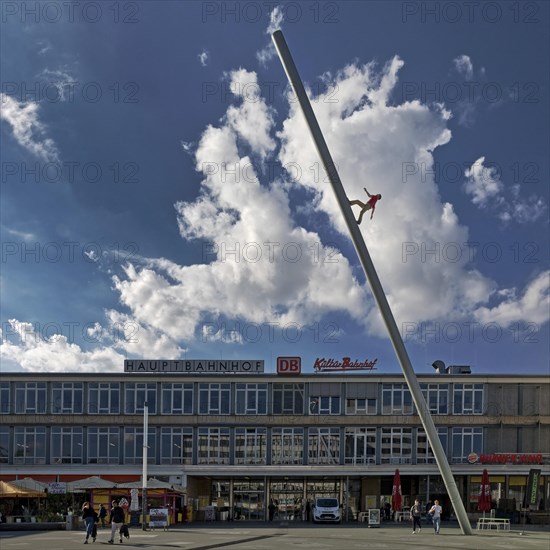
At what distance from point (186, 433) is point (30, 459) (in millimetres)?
13348

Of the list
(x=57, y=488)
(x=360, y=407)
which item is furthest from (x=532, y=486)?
(x=57, y=488)

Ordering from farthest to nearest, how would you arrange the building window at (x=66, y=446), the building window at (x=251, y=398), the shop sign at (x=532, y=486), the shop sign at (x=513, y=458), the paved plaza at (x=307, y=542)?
the building window at (x=251, y=398) < the building window at (x=66, y=446) < the shop sign at (x=513, y=458) < the shop sign at (x=532, y=486) < the paved plaza at (x=307, y=542)

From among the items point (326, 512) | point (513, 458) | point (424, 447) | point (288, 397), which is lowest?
point (326, 512)

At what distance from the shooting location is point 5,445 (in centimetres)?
6475

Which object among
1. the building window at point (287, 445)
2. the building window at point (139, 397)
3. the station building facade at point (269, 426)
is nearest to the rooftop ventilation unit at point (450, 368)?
the station building facade at point (269, 426)

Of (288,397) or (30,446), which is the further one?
(288,397)

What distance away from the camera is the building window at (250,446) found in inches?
2532

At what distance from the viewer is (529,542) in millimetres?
34125

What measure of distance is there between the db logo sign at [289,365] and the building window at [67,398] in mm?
17188

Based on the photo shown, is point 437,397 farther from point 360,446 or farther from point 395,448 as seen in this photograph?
point 360,446

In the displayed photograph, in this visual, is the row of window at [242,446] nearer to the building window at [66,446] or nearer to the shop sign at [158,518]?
the building window at [66,446]

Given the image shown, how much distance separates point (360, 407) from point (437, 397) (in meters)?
6.67

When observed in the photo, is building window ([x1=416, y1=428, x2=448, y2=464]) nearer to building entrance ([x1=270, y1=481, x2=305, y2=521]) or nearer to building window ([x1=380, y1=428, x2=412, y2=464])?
building window ([x1=380, y1=428, x2=412, y2=464])

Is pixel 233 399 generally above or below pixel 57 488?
above
